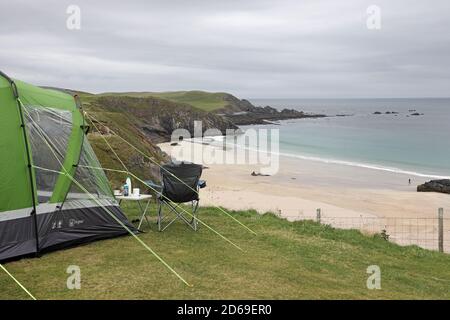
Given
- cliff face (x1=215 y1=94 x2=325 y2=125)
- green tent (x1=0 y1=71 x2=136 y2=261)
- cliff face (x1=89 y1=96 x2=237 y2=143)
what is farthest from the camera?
cliff face (x1=215 y1=94 x2=325 y2=125)

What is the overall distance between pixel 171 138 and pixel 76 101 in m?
48.5

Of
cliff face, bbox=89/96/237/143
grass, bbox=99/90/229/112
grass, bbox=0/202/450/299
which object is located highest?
grass, bbox=99/90/229/112

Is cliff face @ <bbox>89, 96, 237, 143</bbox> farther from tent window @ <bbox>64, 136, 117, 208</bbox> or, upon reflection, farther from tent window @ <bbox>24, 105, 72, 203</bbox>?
tent window @ <bbox>24, 105, 72, 203</bbox>

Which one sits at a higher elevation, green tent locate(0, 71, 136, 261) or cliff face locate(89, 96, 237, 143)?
cliff face locate(89, 96, 237, 143)

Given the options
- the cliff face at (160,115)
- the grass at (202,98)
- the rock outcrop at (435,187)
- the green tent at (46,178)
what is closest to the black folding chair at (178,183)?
the green tent at (46,178)

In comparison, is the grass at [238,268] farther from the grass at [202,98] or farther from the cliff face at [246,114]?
the grass at [202,98]

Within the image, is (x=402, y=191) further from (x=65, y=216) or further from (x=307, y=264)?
(x=65, y=216)

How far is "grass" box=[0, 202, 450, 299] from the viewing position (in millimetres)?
6020

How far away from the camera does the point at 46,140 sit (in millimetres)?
7938

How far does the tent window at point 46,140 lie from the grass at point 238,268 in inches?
46.5

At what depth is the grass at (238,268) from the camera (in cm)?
602

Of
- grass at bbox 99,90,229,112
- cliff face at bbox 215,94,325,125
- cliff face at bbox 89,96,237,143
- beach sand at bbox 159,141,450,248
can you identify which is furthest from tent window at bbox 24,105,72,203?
grass at bbox 99,90,229,112

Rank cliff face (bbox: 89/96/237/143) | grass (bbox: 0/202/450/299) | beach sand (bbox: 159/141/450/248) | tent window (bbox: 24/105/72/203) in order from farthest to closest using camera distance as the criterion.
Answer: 1. cliff face (bbox: 89/96/237/143)
2. beach sand (bbox: 159/141/450/248)
3. tent window (bbox: 24/105/72/203)
4. grass (bbox: 0/202/450/299)

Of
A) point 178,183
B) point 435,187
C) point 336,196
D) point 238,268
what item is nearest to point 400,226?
point 336,196
